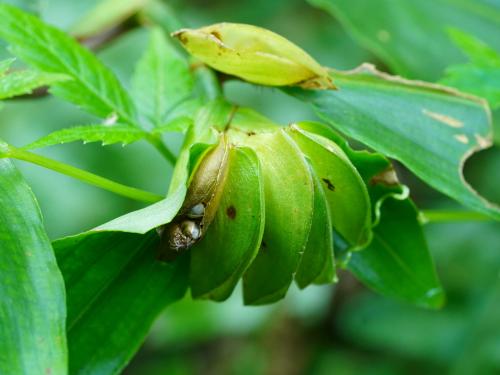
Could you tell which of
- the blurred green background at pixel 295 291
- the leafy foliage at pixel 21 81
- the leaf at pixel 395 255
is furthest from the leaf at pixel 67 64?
the blurred green background at pixel 295 291

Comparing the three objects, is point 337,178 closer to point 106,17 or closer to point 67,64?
point 67,64

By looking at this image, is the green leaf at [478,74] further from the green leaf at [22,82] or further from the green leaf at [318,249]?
the green leaf at [22,82]

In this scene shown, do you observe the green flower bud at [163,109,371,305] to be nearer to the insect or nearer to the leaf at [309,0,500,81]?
the insect

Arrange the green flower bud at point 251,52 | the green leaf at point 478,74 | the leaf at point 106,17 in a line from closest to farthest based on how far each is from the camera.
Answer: the green flower bud at point 251,52, the green leaf at point 478,74, the leaf at point 106,17

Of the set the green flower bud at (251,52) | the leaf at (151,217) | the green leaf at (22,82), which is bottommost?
the leaf at (151,217)

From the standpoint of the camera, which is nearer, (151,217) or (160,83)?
(151,217)

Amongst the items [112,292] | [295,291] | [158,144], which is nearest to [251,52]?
[158,144]

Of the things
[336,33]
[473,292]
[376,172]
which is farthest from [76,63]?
[336,33]
